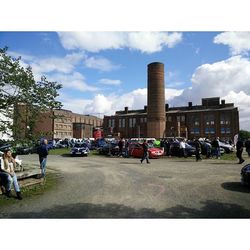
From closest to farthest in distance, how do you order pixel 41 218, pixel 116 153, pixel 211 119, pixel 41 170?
1. pixel 41 218
2. pixel 41 170
3. pixel 116 153
4. pixel 211 119

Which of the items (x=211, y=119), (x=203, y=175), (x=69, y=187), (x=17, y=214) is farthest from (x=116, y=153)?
(x=211, y=119)

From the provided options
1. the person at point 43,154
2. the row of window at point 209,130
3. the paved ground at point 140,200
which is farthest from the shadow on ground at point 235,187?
the row of window at point 209,130

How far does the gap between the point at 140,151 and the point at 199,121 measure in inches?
2603

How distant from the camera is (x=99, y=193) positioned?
8953 millimetres

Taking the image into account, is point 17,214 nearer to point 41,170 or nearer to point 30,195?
point 30,195

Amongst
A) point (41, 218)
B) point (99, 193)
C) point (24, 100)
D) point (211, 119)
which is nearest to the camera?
point (41, 218)

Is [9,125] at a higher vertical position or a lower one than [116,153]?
higher

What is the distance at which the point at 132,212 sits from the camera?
22.0 feet

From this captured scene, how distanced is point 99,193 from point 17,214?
287 cm

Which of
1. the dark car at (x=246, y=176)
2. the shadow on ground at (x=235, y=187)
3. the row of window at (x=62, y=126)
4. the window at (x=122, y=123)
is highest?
the window at (x=122, y=123)

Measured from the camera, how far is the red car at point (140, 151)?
76.0 feet

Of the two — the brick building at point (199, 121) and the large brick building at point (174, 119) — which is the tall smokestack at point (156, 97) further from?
the brick building at point (199, 121)

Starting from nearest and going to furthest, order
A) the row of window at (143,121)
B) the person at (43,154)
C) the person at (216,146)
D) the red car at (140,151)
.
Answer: the person at (43,154) < the person at (216,146) < the red car at (140,151) < the row of window at (143,121)

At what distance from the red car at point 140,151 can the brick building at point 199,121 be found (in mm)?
54508
